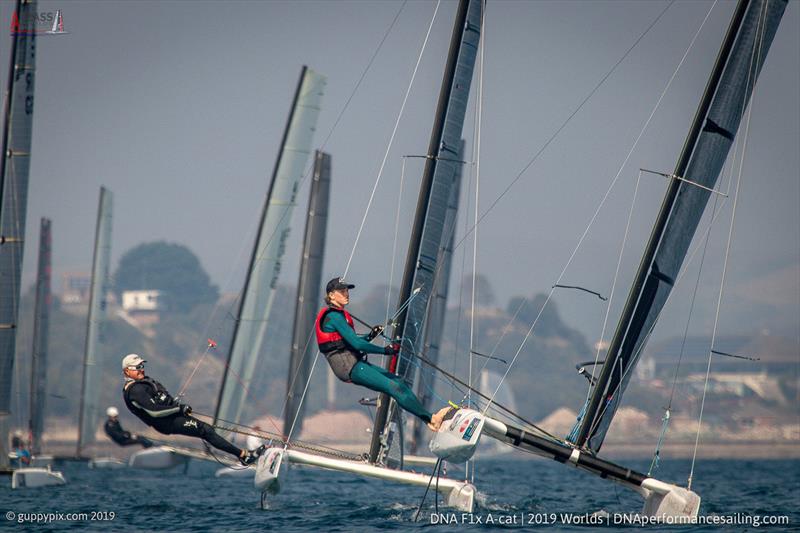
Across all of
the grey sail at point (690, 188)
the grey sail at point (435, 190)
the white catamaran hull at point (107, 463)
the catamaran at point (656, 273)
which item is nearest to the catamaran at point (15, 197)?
the grey sail at point (435, 190)

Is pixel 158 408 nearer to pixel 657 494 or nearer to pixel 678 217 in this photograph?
pixel 657 494

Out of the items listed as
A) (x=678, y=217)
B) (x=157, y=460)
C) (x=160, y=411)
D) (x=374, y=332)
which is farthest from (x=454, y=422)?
(x=157, y=460)

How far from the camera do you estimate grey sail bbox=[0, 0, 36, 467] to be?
19672 millimetres

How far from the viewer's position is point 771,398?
15675 centimetres

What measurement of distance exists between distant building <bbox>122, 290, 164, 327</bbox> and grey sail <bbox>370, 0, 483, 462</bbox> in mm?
171327

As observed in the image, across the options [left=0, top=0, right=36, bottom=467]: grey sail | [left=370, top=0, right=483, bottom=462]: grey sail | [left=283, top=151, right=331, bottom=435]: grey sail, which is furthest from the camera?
[left=283, top=151, right=331, bottom=435]: grey sail

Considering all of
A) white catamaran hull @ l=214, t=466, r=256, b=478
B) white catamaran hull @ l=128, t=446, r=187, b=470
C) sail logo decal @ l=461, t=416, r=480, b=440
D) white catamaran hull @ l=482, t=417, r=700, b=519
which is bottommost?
white catamaran hull @ l=128, t=446, r=187, b=470

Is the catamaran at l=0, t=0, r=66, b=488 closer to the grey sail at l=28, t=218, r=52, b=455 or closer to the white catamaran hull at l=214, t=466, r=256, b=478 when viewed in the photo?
the white catamaran hull at l=214, t=466, r=256, b=478

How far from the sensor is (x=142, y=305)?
19388 centimetres

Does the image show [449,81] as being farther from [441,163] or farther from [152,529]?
[152,529]

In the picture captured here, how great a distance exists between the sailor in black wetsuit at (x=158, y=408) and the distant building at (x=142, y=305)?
568 feet

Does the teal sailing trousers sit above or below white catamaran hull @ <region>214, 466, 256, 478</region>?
above

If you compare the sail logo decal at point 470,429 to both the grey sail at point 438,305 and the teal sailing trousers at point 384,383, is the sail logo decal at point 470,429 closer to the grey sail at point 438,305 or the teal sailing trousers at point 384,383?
the teal sailing trousers at point 384,383

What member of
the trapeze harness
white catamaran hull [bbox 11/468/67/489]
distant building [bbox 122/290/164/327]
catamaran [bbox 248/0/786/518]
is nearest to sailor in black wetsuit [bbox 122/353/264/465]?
catamaran [bbox 248/0/786/518]
